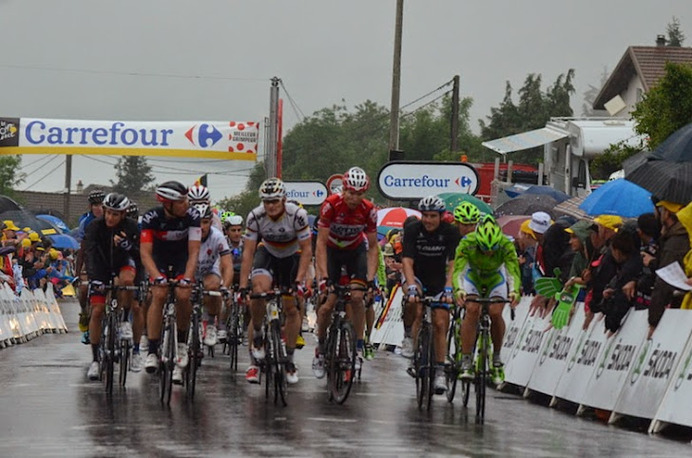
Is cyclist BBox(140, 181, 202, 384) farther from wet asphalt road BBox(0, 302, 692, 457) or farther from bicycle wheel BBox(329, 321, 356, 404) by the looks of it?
bicycle wheel BBox(329, 321, 356, 404)

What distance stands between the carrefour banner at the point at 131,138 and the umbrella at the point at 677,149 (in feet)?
93.5

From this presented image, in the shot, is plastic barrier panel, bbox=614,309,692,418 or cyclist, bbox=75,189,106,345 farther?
cyclist, bbox=75,189,106,345

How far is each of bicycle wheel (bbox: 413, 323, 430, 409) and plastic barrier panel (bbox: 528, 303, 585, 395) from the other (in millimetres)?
1818

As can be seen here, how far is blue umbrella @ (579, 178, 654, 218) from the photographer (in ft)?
68.8

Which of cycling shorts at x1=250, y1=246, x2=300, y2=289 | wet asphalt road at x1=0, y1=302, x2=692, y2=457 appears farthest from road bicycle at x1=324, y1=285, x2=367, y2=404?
cycling shorts at x1=250, y1=246, x2=300, y2=289

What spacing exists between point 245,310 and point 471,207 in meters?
7.25

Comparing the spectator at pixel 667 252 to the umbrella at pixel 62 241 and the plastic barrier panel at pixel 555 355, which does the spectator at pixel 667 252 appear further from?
the umbrella at pixel 62 241

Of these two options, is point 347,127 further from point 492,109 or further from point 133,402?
point 133,402

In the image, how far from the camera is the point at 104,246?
53.6 feet

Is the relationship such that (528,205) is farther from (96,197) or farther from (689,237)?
(689,237)

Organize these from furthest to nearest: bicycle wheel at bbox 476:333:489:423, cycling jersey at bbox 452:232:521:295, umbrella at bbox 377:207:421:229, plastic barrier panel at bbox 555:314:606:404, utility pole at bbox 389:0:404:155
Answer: utility pole at bbox 389:0:404:155 < umbrella at bbox 377:207:421:229 < plastic barrier panel at bbox 555:314:606:404 < cycling jersey at bbox 452:232:521:295 < bicycle wheel at bbox 476:333:489:423

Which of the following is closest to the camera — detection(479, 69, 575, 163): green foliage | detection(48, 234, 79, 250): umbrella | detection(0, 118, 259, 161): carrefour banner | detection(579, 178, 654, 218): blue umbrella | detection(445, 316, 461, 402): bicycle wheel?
detection(445, 316, 461, 402): bicycle wheel

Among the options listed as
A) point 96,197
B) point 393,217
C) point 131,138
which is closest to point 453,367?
point 96,197

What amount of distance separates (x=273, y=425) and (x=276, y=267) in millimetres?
3276
